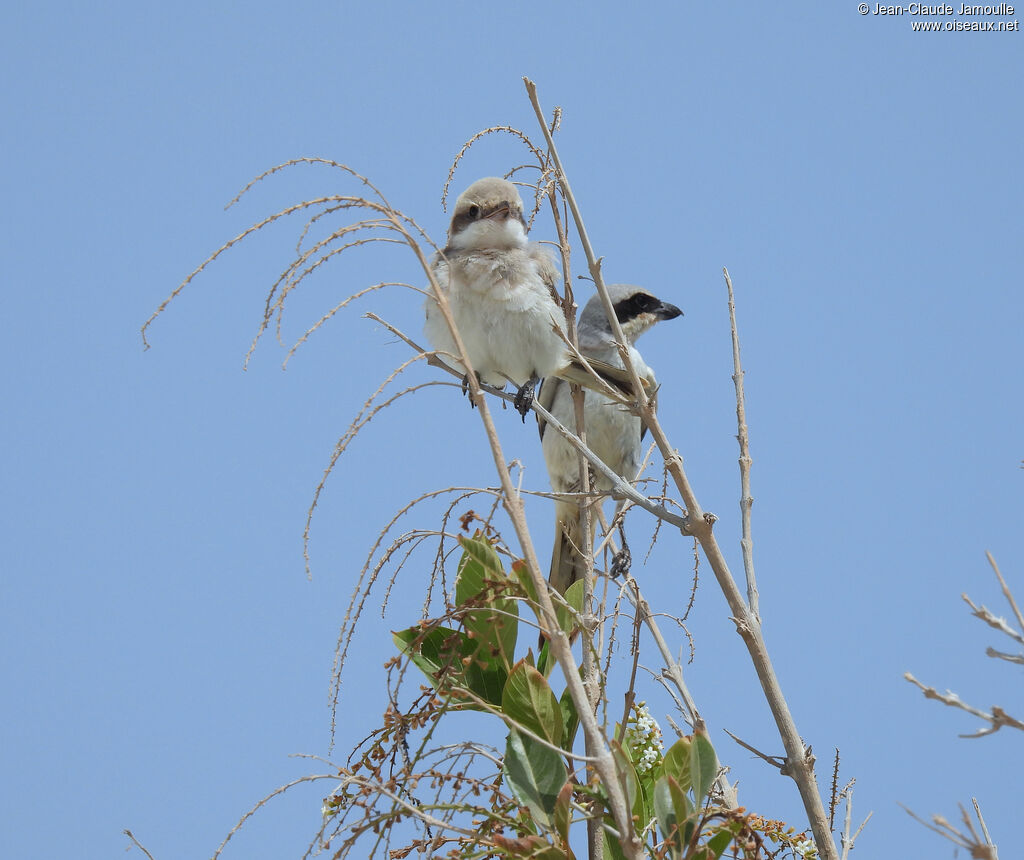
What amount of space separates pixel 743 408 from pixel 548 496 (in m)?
0.74

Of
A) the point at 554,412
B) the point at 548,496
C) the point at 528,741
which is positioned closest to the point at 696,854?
the point at 528,741

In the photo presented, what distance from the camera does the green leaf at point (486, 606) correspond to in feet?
6.97

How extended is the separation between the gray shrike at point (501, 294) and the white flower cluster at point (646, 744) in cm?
188

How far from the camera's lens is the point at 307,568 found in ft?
5.75

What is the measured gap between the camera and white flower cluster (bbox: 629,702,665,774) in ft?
7.64

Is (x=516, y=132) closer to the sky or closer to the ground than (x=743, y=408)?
closer to the sky

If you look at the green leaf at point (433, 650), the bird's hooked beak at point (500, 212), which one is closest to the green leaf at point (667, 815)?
the green leaf at point (433, 650)

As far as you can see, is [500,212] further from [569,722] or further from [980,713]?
[980,713]

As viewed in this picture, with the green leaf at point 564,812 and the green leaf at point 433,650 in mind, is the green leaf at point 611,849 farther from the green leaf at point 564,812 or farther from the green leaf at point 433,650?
the green leaf at point 433,650

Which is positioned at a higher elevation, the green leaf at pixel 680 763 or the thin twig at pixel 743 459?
the thin twig at pixel 743 459

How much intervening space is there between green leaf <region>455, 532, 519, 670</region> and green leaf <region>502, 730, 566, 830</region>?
0.26 metres

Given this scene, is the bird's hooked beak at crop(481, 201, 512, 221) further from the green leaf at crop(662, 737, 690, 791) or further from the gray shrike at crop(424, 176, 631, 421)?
the green leaf at crop(662, 737, 690, 791)

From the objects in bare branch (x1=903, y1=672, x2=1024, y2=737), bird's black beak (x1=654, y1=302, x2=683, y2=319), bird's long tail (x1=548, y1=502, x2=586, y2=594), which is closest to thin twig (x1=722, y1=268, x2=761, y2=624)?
bare branch (x1=903, y1=672, x2=1024, y2=737)

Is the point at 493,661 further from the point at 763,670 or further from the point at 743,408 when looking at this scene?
the point at 743,408
